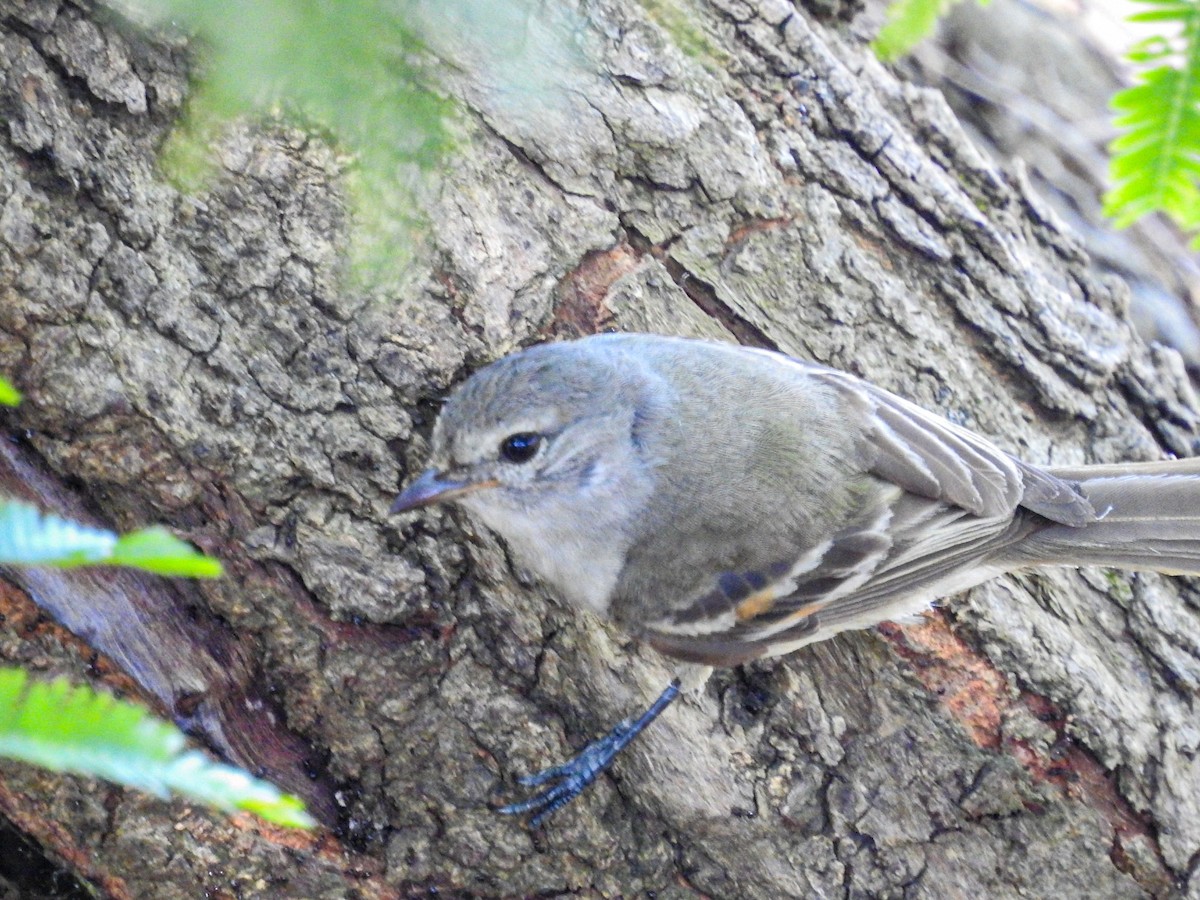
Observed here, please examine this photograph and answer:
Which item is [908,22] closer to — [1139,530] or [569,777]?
[1139,530]

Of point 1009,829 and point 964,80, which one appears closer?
point 1009,829

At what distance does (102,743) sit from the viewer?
1139 millimetres

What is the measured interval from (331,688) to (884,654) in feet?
5.49

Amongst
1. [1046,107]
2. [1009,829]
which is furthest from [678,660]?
[1046,107]

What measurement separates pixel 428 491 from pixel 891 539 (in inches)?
61.8

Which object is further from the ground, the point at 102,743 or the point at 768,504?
the point at 102,743

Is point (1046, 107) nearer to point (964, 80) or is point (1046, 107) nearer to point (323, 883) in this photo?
point (964, 80)

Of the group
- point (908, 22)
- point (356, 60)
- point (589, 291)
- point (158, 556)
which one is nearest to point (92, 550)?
A: point (158, 556)

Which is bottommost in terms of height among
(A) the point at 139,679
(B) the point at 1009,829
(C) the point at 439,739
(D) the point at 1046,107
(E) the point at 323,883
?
(E) the point at 323,883

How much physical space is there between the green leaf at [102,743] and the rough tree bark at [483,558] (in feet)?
5.83

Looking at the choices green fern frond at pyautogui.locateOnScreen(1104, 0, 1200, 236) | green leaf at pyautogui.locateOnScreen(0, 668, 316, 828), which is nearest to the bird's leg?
green leaf at pyautogui.locateOnScreen(0, 668, 316, 828)

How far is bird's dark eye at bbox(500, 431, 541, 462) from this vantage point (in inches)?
127

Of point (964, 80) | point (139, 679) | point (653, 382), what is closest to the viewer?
point (139, 679)

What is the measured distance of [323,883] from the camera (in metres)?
2.94
